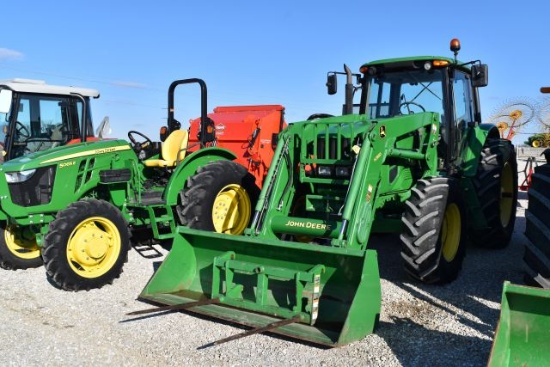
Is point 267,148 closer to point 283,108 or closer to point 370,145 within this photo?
point 283,108

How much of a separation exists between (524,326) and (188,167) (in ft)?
14.4

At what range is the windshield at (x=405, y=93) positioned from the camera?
6.43 metres

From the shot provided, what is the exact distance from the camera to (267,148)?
8.38 meters

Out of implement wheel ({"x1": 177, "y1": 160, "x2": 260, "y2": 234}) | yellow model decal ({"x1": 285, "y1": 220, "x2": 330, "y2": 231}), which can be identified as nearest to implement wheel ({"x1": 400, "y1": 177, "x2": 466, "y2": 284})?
yellow model decal ({"x1": 285, "y1": 220, "x2": 330, "y2": 231})

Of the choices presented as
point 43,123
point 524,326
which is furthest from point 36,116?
point 524,326

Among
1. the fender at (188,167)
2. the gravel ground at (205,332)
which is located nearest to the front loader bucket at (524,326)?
the gravel ground at (205,332)

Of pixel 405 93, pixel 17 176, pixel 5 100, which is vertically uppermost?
pixel 405 93

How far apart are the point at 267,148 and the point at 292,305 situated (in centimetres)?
407

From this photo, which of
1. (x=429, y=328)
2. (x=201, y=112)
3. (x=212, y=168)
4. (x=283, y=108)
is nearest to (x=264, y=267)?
(x=429, y=328)

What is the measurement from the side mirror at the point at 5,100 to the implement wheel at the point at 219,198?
350 centimetres

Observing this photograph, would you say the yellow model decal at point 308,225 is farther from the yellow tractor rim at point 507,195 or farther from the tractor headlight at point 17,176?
the yellow tractor rim at point 507,195

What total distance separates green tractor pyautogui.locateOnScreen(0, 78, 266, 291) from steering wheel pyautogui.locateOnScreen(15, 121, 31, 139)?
6.60 ft

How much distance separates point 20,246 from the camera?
6586 millimetres

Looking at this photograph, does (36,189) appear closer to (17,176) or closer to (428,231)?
(17,176)
